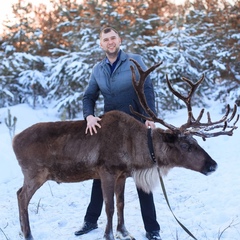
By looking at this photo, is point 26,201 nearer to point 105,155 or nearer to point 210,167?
point 105,155

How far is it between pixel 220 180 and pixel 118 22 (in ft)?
28.0

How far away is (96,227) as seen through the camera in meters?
4.40

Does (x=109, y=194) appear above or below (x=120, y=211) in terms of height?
above

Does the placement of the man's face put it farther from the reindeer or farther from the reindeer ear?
the reindeer ear

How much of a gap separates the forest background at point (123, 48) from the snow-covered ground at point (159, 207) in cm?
532

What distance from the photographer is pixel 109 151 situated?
149 inches

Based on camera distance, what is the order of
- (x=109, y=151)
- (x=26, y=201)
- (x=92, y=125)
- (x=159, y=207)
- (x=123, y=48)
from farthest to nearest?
(x=123, y=48)
(x=159, y=207)
(x=26, y=201)
(x=92, y=125)
(x=109, y=151)

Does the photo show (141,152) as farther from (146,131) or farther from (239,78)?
(239,78)

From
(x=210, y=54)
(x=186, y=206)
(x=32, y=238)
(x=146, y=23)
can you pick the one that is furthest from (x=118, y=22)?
(x=32, y=238)

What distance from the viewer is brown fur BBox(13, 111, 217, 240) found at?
12.6 feet

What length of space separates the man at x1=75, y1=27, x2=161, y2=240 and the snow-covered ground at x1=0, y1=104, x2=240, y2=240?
0.19 meters

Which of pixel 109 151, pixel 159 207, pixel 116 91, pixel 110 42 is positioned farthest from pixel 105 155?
pixel 159 207

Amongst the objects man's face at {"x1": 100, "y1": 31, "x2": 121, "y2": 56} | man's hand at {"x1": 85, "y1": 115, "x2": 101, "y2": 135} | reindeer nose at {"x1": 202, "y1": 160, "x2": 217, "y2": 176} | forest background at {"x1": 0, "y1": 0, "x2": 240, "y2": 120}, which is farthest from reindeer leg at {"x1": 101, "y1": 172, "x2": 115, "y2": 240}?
forest background at {"x1": 0, "y1": 0, "x2": 240, "y2": 120}

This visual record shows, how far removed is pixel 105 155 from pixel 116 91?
793mm
